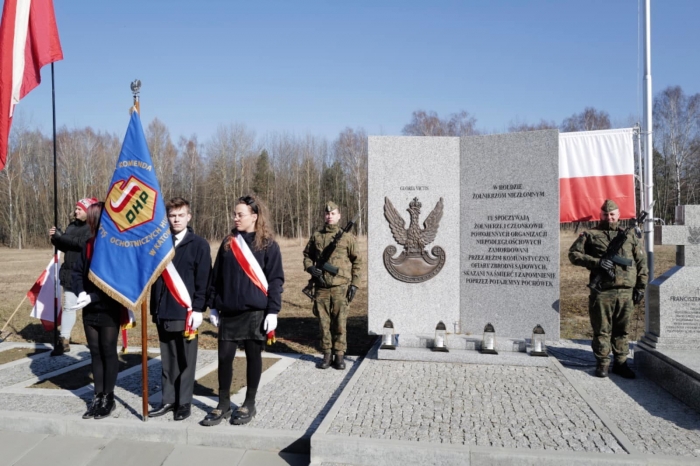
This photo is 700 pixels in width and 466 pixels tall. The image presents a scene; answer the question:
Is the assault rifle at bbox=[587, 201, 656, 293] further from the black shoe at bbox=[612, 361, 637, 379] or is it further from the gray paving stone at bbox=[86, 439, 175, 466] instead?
the gray paving stone at bbox=[86, 439, 175, 466]

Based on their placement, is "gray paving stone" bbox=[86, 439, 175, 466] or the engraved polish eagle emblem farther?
the engraved polish eagle emblem

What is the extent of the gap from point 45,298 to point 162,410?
13.9 ft

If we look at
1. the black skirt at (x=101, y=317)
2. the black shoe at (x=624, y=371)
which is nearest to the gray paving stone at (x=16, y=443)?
the black skirt at (x=101, y=317)

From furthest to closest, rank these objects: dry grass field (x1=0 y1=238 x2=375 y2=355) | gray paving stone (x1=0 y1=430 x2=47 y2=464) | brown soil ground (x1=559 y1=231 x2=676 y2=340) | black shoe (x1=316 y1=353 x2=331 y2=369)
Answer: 1. brown soil ground (x1=559 y1=231 x2=676 y2=340)
2. dry grass field (x1=0 y1=238 x2=375 y2=355)
3. black shoe (x1=316 y1=353 x2=331 y2=369)
4. gray paving stone (x1=0 y1=430 x2=47 y2=464)

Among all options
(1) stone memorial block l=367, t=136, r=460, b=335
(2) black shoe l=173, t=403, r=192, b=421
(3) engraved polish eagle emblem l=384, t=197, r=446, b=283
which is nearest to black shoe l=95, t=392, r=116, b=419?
(2) black shoe l=173, t=403, r=192, b=421

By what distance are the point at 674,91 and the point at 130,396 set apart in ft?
127

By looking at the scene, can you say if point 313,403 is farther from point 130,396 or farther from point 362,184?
point 362,184

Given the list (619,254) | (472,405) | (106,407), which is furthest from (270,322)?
(619,254)

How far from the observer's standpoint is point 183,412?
4.54 m

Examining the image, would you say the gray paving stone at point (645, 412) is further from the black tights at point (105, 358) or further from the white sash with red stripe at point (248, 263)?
the black tights at point (105, 358)

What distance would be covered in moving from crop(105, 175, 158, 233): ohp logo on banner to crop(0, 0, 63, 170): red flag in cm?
279

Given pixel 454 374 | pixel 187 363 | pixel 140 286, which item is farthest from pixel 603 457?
pixel 140 286

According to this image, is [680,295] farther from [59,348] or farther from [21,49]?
[21,49]

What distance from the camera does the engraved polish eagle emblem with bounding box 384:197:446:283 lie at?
7.18 m
